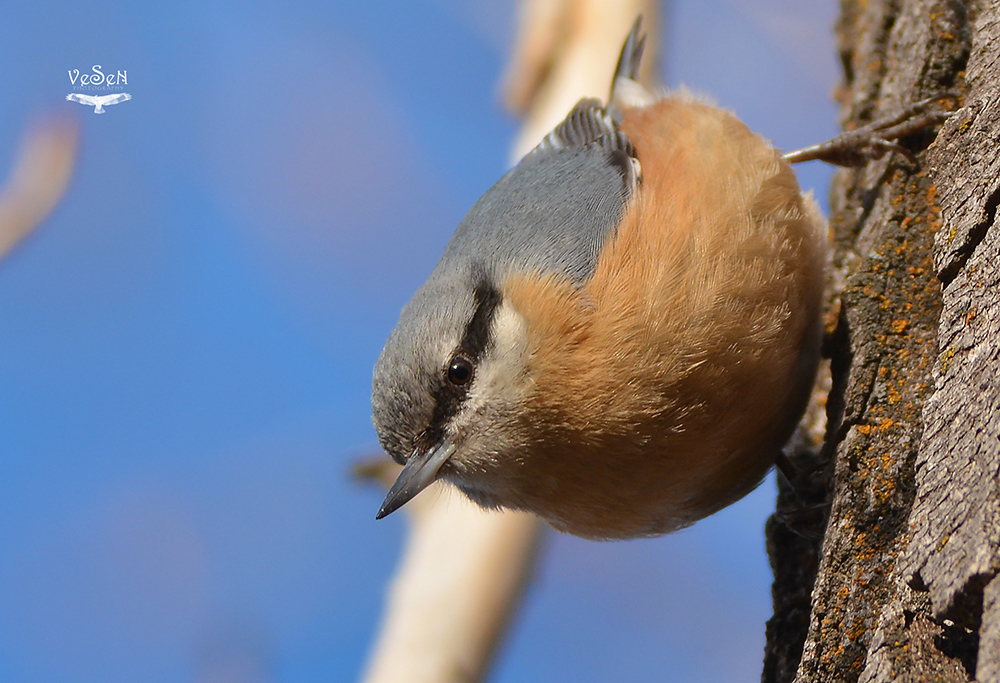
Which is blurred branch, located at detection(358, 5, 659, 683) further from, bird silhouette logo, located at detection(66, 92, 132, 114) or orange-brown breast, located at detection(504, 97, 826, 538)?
bird silhouette logo, located at detection(66, 92, 132, 114)

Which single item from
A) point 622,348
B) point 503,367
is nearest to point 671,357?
point 622,348

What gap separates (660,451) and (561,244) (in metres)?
0.57

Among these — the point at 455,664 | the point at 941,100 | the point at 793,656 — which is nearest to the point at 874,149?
the point at 941,100

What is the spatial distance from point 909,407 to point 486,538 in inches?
57.9

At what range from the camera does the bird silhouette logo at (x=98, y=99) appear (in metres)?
3.21

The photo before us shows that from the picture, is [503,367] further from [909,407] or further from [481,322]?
[909,407]

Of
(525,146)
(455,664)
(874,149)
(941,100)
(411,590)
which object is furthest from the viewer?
(525,146)

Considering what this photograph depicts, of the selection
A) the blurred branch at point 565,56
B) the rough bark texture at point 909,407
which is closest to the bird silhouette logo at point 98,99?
the blurred branch at point 565,56

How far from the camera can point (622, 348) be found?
210cm

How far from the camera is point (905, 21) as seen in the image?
265 cm

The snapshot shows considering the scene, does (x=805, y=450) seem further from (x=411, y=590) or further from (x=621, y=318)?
(x=411, y=590)

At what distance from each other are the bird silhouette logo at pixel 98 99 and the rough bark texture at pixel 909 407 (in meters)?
→ 2.50

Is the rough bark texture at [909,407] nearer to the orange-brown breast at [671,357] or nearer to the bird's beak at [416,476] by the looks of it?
the orange-brown breast at [671,357]

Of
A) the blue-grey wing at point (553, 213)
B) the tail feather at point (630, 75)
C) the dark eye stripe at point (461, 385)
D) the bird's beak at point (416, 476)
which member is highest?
the tail feather at point (630, 75)
